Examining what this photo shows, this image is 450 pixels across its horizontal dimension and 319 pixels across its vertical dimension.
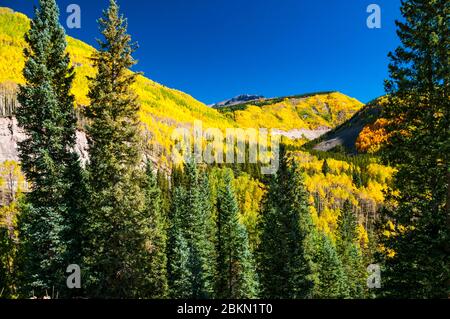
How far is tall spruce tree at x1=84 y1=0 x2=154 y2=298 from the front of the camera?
19703 millimetres

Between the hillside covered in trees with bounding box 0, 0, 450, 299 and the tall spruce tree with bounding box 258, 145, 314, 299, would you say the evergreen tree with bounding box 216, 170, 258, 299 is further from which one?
the tall spruce tree with bounding box 258, 145, 314, 299

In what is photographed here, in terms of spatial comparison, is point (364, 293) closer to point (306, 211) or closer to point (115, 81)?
point (306, 211)

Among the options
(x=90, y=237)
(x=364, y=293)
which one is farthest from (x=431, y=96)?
(x=364, y=293)

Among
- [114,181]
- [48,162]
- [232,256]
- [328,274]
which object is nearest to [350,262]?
[328,274]

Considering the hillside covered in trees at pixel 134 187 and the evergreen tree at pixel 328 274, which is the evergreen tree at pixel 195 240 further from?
the evergreen tree at pixel 328 274

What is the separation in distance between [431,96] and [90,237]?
20.3 meters

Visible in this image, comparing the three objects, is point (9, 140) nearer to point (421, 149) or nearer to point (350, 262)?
point (350, 262)

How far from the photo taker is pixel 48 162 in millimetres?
19438

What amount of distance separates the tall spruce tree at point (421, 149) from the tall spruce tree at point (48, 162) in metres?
18.0

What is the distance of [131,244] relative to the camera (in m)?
20.4

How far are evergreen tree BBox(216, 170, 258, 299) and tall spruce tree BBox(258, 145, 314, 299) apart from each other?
657 cm

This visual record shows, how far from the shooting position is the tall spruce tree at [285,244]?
28667 mm

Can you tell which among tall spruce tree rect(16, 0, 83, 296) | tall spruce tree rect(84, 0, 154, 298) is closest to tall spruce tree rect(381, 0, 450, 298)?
tall spruce tree rect(84, 0, 154, 298)

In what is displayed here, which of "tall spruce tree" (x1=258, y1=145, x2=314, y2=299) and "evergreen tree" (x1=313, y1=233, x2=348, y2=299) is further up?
"tall spruce tree" (x1=258, y1=145, x2=314, y2=299)
